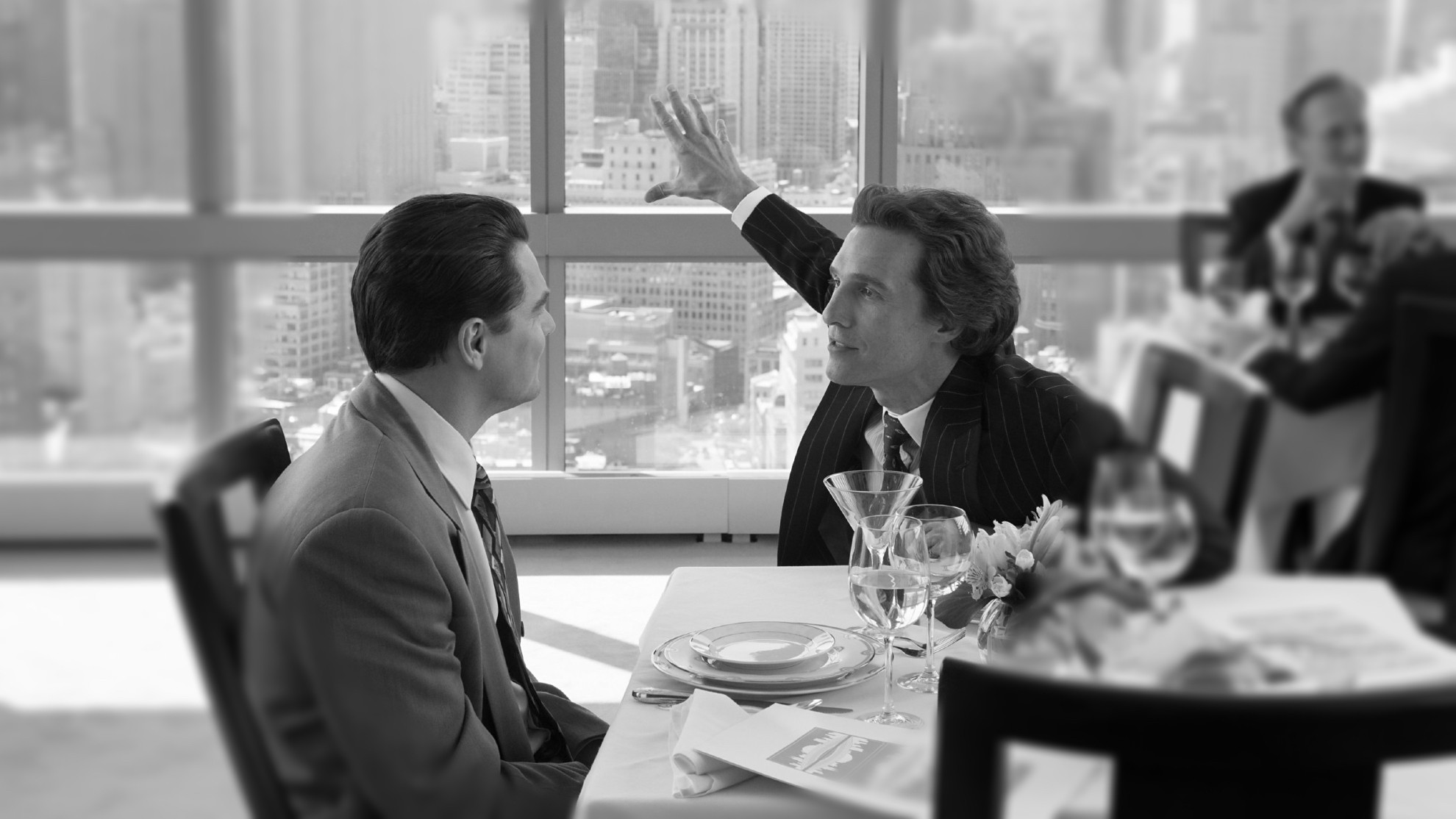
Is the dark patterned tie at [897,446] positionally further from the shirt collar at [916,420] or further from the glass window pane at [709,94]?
the glass window pane at [709,94]

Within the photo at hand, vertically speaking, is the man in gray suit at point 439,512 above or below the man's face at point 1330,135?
below

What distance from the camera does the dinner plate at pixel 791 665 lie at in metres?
1.50

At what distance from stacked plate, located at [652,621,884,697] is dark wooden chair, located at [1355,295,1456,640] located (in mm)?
1183

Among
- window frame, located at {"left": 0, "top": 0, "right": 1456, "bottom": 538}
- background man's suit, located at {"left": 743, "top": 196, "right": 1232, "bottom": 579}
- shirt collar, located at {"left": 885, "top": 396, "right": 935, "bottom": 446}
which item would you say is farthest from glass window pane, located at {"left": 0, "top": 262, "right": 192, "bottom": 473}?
shirt collar, located at {"left": 885, "top": 396, "right": 935, "bottom": 446}

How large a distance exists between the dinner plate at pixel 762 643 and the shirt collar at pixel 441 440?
1.40 feet

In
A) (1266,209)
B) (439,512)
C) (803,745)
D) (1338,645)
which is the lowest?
(803,745)

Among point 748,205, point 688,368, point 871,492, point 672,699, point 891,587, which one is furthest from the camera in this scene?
point 688,368

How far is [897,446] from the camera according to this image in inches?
100

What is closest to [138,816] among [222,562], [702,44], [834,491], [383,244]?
[222,562]

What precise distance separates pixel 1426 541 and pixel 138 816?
0.33 m

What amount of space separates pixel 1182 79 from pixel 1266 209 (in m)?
0.04

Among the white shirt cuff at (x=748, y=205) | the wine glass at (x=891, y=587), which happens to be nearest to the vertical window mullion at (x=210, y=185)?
the wine glass at (x=891, y=587)

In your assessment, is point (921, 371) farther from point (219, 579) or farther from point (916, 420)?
point (219, 579)

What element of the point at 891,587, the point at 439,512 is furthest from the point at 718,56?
the point at 891,587
